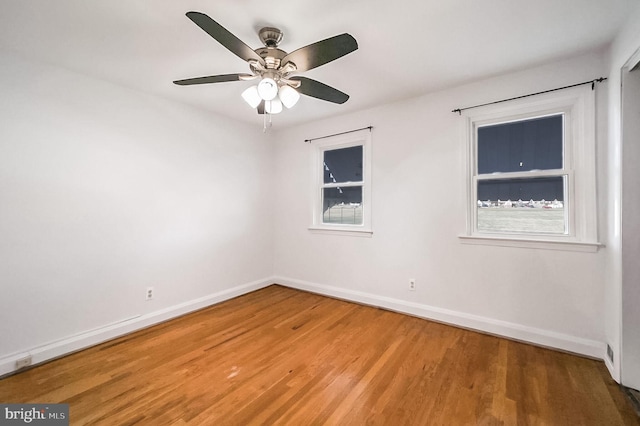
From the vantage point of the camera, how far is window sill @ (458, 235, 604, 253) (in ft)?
7.32

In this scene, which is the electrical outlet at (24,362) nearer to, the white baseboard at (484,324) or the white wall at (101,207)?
the white wall at (101,207)

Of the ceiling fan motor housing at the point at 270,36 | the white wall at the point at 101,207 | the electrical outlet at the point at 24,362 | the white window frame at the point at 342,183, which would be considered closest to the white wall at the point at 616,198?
the white window frame at the point at 342,183

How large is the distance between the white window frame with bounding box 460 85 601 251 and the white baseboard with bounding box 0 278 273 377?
3.22 m

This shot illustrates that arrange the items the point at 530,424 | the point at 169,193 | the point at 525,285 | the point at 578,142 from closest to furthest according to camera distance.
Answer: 1. the point at 530,424
2. the point at 578,142
3. the point at 525,285
4. the point at 169,193

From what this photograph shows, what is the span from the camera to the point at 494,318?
8.59 feet

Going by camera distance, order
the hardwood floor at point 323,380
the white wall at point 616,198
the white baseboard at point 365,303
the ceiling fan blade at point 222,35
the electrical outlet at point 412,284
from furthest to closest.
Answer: the electrical outlet at point 412,284 < the white baseboard at point 365,303 < the white wall at point 616,198 < the hardwood floor at point 323,380 < the ceiling fan blade at point 222,35

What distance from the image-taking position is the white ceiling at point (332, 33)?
1654 mm

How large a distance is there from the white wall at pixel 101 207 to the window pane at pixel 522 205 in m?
3.11

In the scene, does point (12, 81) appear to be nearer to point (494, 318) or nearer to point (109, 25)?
point (109, 25)

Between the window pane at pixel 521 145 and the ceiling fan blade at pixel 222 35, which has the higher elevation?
the ceiling fan blade at pixel 222 35

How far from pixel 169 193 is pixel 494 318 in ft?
12.1

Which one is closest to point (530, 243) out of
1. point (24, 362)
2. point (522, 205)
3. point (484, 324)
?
point (522, 205)

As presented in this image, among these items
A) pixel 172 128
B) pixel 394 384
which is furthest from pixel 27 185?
pixel 394 384

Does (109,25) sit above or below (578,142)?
above
